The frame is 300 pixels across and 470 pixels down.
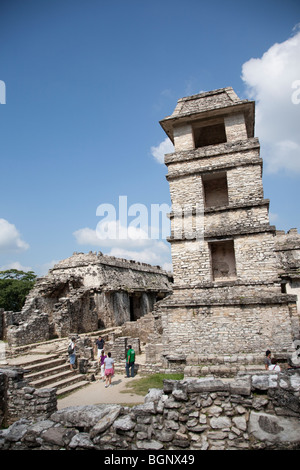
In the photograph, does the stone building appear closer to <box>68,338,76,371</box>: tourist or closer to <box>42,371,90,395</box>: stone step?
<box>68,338,76,371</box>: tourist

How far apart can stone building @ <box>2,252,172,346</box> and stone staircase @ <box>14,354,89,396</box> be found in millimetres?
3304

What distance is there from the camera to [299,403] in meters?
A: 4.31

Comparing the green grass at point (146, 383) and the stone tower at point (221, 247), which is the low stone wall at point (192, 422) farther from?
the stone tower at point (221, 247)

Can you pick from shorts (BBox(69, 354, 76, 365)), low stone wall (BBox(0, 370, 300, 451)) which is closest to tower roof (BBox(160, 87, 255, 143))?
shorts (BBox(69, 354, 76, 365))

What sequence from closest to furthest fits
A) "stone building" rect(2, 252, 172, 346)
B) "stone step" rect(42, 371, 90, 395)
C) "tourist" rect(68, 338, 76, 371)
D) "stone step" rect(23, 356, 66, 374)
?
1. "stone step" rect(42, 371, 90, 395)
2. "stone step" rect(23, 356, 66, 374)
3. "tourist" rect(68, 338, 76, 371)
4. "stone building" rect(2, 252, 172, 346)

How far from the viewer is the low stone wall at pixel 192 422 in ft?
13.9

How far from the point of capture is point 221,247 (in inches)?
494

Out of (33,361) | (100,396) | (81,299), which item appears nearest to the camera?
(100,396)

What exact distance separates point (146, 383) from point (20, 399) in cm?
430

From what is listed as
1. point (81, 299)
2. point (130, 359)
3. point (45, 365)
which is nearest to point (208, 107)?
point (130, 359)

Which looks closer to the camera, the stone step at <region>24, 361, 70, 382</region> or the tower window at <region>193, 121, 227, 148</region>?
the stone step at <region>24, 361, 70, 382</region>

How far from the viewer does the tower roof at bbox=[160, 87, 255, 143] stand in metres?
12.6

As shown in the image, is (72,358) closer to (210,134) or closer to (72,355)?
(72,355)
